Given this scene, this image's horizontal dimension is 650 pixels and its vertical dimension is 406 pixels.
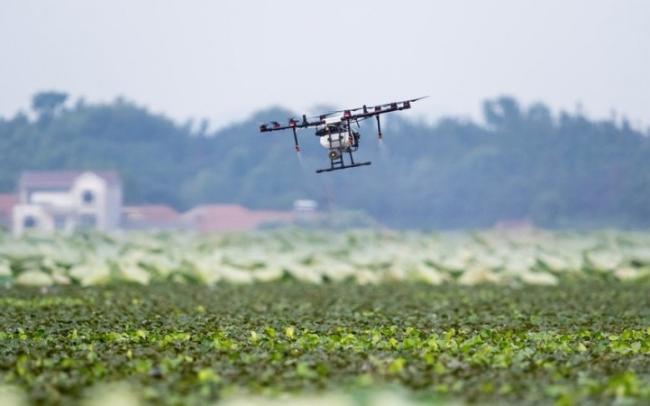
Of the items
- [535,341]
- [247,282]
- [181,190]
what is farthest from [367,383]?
[181,190]

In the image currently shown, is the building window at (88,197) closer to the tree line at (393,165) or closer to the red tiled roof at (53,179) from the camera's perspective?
the red tiled roof at (53,179)

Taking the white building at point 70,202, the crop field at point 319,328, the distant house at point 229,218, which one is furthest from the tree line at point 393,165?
the crop field at point 319,328

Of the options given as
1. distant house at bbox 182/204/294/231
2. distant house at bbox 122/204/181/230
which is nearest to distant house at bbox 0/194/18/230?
distant house at bbox 122/204/181/230

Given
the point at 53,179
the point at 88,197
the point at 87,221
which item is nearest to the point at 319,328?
the point at 87,221

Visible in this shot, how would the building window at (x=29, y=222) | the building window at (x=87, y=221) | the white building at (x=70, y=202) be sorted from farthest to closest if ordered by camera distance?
the building window at (x=87, y=221) < the white building at (x=70, y=202) < the building window at (x=29, y=222)

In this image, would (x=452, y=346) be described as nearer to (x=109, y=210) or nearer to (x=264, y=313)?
(x=264, y=313)

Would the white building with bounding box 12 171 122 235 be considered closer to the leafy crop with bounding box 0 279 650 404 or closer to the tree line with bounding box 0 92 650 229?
the tree line with bounding box 0 92 650 229
